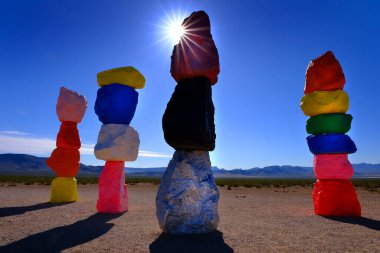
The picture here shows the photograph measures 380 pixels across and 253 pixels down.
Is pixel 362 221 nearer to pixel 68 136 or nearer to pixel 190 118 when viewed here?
pixel 190 118

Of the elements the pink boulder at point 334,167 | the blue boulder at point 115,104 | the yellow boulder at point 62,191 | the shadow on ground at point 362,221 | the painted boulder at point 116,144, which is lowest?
the shadow on ground at point 362,221

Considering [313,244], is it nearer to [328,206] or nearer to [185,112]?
[185,112]

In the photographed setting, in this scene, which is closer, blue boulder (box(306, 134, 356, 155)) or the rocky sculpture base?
the rocky sculpture base

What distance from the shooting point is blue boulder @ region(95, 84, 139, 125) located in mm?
12414

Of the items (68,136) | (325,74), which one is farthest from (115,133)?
(325,74)

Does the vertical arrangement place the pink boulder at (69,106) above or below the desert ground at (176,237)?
above

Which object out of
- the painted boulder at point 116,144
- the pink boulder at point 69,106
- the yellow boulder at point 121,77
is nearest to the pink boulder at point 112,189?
the painted boulder at point 116,144

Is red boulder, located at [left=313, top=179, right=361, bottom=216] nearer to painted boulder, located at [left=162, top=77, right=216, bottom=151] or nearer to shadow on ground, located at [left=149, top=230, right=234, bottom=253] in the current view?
shadow on ground, located at [left=149, top=230, right=234, bottom=253]

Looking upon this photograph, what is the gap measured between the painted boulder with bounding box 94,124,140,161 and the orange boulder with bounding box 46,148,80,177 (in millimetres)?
4271

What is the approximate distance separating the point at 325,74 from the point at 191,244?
9.00 meters

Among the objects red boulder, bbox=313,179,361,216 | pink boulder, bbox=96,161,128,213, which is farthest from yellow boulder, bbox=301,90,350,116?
pink boulder, bbox=96,161,128,213

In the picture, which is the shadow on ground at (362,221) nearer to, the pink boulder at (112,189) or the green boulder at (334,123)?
the green boulder at (334,123)

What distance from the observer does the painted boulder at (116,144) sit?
12.1m

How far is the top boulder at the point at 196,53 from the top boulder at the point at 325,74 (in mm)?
5471
